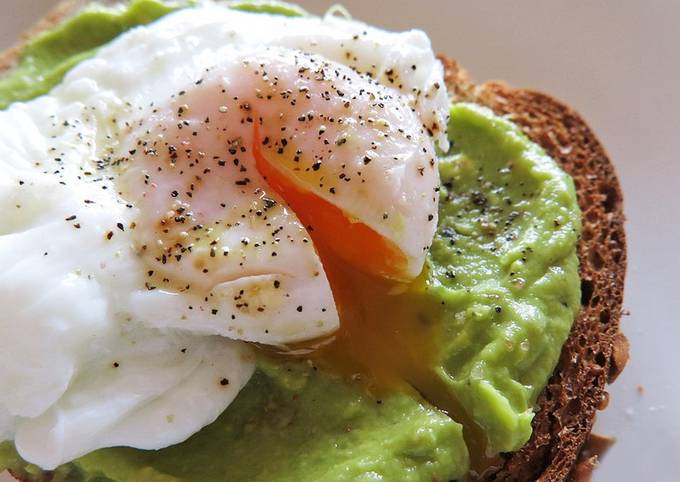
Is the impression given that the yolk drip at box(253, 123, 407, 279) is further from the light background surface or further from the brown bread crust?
the light background surface

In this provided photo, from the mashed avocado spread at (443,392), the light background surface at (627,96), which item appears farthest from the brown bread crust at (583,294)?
the light background surface at (627,96)

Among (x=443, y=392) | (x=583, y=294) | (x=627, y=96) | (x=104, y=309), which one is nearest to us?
(x=104, y=309)

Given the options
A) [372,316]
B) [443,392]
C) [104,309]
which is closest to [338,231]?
[372,316]

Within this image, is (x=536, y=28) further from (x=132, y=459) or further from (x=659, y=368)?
(x=132, y=459)

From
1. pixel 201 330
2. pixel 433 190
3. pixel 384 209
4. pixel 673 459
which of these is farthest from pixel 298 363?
pixel 673 459

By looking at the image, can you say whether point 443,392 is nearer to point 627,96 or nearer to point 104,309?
point 104,309

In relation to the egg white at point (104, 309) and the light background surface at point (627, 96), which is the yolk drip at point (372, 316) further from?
the light background surface at point (627, 96)
